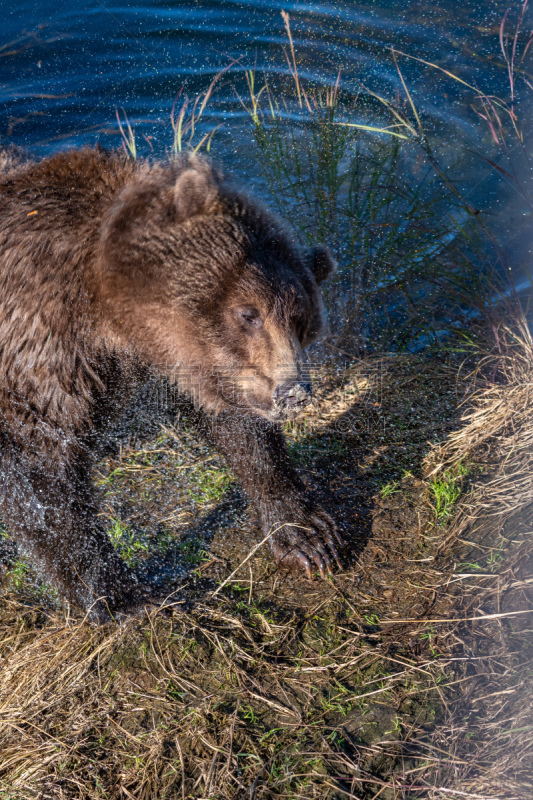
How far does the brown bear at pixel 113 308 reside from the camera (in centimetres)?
238

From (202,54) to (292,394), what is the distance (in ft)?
21.3

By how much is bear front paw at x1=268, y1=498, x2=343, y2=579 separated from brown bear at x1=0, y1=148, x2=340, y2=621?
0.71 m

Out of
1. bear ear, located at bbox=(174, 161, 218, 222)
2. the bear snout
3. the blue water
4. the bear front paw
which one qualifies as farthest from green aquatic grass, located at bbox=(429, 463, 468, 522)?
the blue water

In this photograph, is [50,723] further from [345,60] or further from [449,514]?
[345,60]

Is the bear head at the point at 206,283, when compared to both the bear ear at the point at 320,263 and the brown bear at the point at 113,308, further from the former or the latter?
the bear ear at the point at 320,263

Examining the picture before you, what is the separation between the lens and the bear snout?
8.06ft

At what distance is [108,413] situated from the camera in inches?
110

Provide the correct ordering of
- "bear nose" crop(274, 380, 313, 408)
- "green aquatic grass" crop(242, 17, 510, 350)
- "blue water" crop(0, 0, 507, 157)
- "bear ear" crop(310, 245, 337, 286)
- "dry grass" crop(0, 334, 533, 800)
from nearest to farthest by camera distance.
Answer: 1. "dry grass" crop(0, 334, 533, 800)
2. "bear nose" crop(274, 380, 313, 408)
3. "bear ear" crop(310, 245, 337, 286)
4. "green aquatic grass" crop(242, 17, 510, 350)
5. "blue water" crop(0, 0, 507, 157)

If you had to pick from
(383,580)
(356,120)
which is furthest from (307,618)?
(356,120)

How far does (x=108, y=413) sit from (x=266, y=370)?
2.66ft

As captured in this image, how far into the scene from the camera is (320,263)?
9.30 ft

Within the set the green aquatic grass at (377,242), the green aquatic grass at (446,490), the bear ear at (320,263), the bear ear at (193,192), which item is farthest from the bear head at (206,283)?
the green aquatic grass at (377,242)

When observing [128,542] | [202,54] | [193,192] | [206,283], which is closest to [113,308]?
[206,283]

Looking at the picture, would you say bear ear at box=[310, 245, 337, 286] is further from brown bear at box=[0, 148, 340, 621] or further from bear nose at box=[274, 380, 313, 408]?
bear nose at box=[274, 380, 313, 408]
